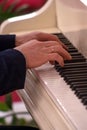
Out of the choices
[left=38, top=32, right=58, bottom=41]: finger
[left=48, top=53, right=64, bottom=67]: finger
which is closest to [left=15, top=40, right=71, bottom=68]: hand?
[left=48, top=53, right=64, bottom=67]: finger

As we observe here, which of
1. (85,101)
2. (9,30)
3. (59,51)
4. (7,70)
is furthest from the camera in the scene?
(9,30)

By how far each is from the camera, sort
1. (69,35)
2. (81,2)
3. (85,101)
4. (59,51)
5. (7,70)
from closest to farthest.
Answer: (85,101) < (7,70) < (59,51) < (81,2) < (69,35)

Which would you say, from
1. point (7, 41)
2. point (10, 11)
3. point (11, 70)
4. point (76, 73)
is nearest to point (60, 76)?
point (76, 73)

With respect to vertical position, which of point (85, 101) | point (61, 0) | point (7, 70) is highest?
point (61, 0)

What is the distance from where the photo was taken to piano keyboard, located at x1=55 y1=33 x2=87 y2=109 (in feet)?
4.13

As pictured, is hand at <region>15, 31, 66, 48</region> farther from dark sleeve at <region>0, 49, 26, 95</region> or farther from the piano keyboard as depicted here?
dark sleeve at <region>0, 49, 26, 95</region>

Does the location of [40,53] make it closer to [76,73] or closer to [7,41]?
[76,73]

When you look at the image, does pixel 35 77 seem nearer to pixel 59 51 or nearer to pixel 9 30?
pixel 59 51

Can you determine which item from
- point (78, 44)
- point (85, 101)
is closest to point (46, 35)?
point (78, 44)

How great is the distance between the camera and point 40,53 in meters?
1.43

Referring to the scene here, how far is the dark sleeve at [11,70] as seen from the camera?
1.35m

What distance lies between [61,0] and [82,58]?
1.24 feet

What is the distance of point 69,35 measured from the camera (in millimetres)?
1724

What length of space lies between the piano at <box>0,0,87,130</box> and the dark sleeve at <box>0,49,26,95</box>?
78 mm
